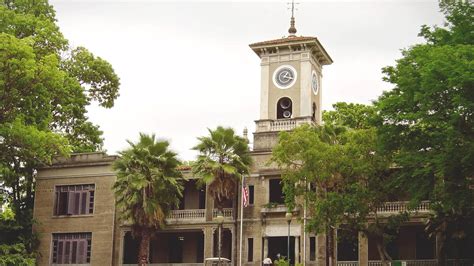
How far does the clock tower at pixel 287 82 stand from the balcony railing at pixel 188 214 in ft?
19.4

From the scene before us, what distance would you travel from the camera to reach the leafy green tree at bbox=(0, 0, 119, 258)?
41938 mm

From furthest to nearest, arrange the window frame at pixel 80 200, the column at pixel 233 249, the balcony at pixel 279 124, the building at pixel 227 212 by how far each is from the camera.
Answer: the window frame at pixel 80 200, the balcony at pixel 279 124, the column at pixel 233 249, the building at pixel 227 212

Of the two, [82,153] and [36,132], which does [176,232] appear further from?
[36,132]

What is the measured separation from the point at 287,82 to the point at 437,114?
2232 cm

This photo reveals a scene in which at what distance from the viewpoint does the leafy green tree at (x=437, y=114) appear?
3170 cm

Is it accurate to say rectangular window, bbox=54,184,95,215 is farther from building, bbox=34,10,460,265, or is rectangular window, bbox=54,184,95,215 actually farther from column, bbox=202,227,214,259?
column, bbox=202,227,214,259

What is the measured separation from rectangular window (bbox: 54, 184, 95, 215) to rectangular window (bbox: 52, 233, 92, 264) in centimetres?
160

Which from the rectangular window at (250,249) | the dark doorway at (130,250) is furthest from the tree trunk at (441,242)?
the dark doorway at (130,250)

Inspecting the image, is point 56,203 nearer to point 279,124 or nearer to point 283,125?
point 279,124

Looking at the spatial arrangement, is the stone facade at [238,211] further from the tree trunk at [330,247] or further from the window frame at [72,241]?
the tree trunk at [330,247]

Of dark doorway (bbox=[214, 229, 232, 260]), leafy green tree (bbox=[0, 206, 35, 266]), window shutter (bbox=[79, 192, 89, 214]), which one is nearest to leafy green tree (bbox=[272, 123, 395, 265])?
dark doorway (bbox=[214, 229, 232, 260])

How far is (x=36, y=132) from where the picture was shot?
138 feet

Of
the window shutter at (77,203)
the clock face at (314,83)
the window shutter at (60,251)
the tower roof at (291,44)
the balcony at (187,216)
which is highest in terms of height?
the tower roof at (291,44)

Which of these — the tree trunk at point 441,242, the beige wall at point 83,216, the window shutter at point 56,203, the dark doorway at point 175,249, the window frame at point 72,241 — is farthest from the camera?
the dark doorway at point 175,249
